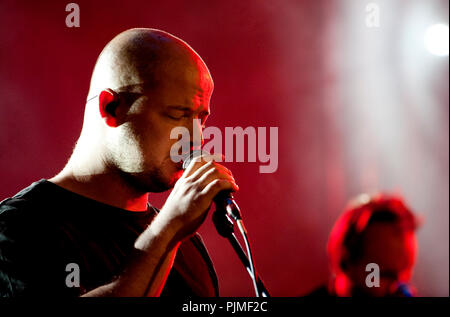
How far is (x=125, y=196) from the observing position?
1.36 metres

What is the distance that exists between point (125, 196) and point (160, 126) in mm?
249

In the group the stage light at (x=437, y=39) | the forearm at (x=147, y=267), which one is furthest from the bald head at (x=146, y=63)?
the stage light at (x=437, y=39)

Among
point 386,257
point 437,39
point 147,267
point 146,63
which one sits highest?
point 437,39

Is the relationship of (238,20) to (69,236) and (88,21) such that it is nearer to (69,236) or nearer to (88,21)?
(88,21)

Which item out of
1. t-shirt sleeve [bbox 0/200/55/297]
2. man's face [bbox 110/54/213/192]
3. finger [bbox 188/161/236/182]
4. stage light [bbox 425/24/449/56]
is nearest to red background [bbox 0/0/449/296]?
stage light [bbox 425/24/449/56]

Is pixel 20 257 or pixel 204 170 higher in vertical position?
pixel 204 170

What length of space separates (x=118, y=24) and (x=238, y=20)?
2.86 ft

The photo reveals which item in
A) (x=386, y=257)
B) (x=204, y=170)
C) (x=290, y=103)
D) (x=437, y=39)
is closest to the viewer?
(x=204, y=170)

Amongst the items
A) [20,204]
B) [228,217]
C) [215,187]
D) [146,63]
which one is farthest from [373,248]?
[20,204]

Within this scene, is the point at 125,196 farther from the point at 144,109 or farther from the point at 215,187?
the point at 215,187

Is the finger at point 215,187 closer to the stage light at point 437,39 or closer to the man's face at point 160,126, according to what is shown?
the man's face at point 160,126

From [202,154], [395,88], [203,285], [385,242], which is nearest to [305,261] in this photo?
[385,242]

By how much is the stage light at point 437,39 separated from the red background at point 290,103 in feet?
0.25

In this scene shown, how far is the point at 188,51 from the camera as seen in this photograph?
4.63 feet
